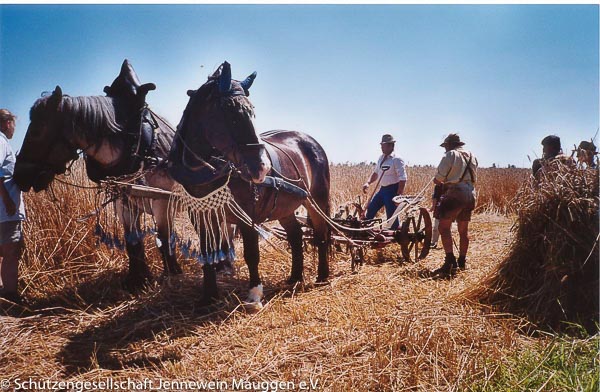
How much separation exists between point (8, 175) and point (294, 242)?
321cm

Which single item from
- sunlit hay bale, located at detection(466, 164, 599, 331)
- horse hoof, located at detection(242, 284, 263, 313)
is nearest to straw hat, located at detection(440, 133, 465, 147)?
sunlit hay bale, located at detection(466, 164, 599, 331)

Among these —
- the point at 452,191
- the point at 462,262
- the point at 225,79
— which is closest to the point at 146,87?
the point at 225,79

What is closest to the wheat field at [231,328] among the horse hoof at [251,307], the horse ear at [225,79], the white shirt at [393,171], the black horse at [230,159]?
the horse hoof at [251,307]

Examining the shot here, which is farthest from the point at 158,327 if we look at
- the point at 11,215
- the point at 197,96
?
the point at 197,96

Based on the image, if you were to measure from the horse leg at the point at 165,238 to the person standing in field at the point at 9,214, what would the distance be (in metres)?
1.32

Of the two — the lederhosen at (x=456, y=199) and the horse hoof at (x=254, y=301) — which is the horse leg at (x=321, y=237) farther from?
the lederhosen at (x=456, y=199)

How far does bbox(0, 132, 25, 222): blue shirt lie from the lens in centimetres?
379

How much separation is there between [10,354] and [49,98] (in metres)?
2.25

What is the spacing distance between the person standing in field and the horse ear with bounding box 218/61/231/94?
2248mm

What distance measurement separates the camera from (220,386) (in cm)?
266

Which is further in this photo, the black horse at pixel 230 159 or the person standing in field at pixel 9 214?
the person standing in field at pixel 9 214

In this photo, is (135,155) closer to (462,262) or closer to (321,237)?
(321,237)

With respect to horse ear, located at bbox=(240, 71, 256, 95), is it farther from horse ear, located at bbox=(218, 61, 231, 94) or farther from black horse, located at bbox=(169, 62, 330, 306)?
horse ear, located at bbox=(218, 61, 231, 94)

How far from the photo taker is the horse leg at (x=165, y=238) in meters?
4.61
